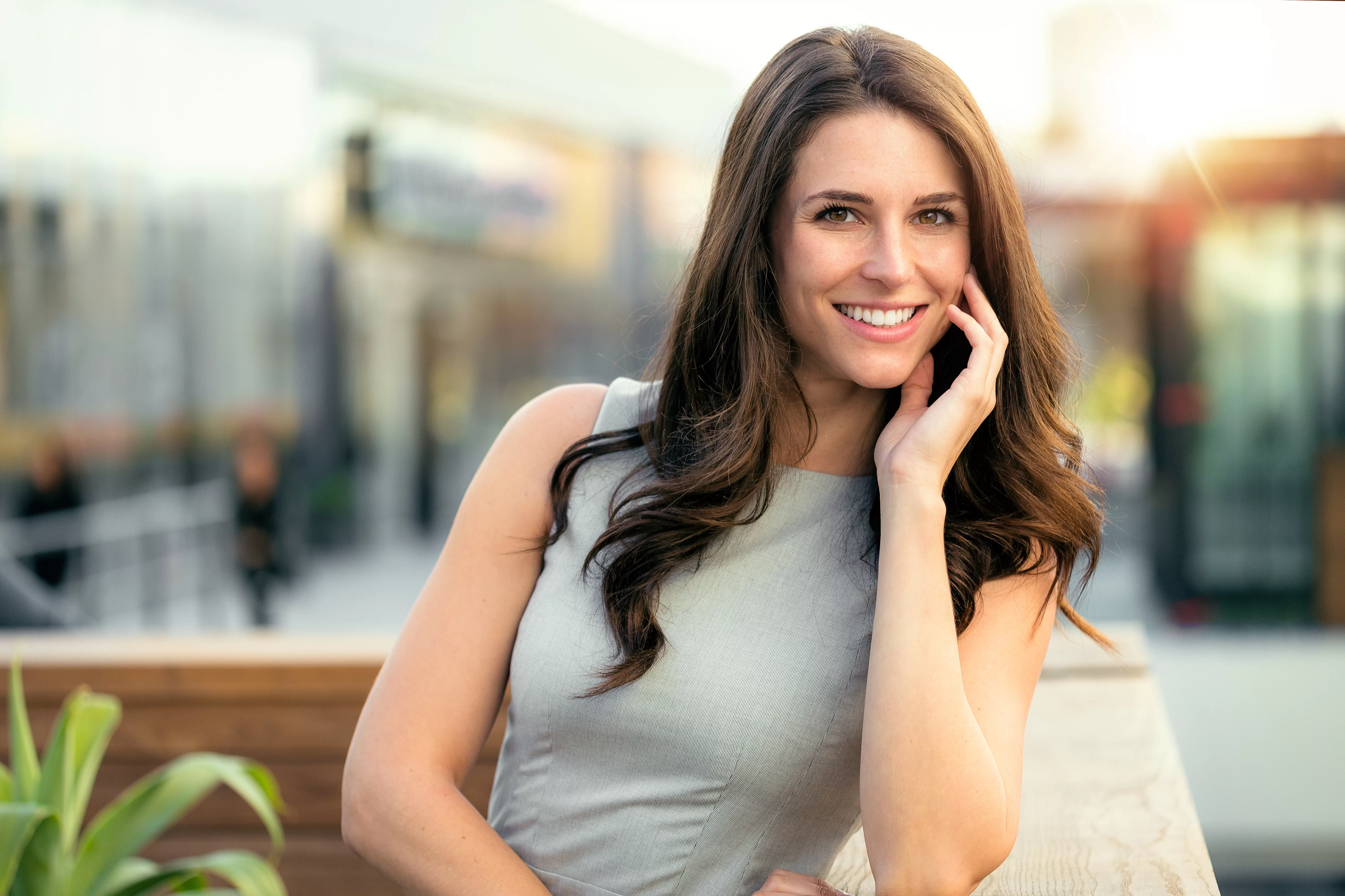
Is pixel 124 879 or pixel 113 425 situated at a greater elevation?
pixel 113 425

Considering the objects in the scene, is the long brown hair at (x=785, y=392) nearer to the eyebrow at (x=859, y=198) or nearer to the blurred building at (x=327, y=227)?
the eyebrow at (x=859, y=198)

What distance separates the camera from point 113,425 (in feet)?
25.5

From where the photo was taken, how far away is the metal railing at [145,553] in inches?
262

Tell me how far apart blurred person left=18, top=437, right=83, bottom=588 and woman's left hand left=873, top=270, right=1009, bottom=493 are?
6.26 metres

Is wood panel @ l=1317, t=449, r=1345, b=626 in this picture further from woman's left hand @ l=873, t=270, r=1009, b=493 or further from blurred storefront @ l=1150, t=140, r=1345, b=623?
woman's left hand @ l=873, t=270, r=1009, b=493

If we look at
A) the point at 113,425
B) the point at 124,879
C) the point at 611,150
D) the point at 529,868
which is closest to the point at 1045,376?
the point at 529,868

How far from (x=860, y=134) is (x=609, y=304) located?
29.9ft

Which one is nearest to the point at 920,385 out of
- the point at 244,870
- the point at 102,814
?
the point at 244,870

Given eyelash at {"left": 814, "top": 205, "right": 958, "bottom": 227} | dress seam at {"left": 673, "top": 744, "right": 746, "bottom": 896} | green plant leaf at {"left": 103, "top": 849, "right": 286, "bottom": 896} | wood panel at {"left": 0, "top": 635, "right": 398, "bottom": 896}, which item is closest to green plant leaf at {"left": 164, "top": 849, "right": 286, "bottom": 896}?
green plant leaf at {"left": 103, "top": 849, "right": 286, "bottom": 896}

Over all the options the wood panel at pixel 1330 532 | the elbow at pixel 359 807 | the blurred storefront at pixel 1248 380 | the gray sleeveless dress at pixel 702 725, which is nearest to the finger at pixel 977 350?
the gray sleeveless dress at pixel 702 725

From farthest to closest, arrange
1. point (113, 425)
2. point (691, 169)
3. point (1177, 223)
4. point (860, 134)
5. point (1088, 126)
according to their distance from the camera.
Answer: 1. point (691, 169)
2. point (113, 425)
3. point (1088, 126)
4. point (1177, 223)
5. point (860, 134)

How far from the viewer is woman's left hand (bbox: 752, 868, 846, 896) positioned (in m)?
1.23

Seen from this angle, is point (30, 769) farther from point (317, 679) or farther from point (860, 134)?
point (860, 134)

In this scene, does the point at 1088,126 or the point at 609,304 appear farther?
the point at 609,304
